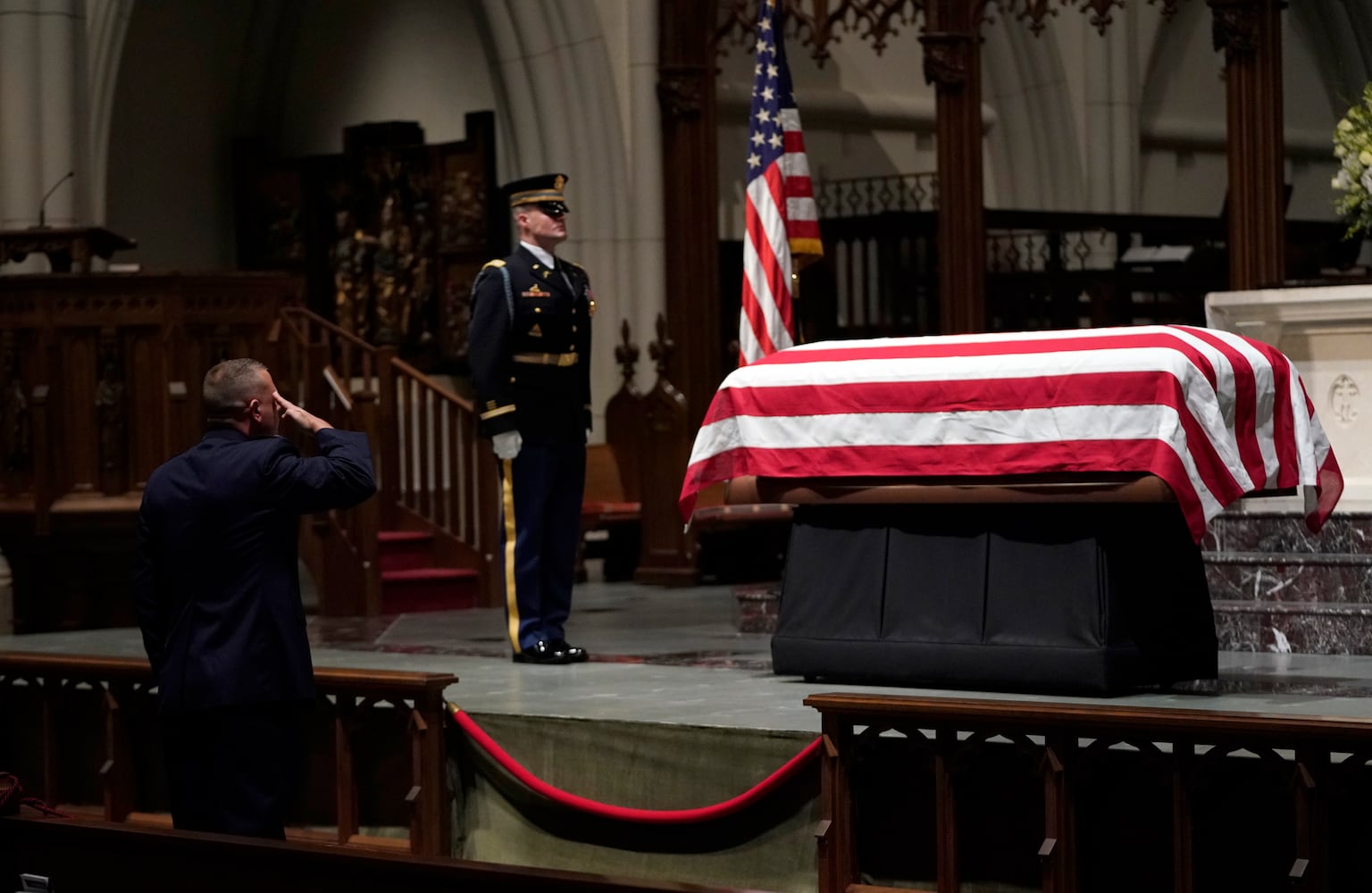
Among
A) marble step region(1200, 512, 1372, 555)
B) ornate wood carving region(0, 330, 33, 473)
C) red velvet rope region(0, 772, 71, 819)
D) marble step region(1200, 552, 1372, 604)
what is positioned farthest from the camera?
ornate wood carving region(0, 330, 33, 473)

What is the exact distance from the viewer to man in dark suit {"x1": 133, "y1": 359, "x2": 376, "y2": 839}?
4348 mm

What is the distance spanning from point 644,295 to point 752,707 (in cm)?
705

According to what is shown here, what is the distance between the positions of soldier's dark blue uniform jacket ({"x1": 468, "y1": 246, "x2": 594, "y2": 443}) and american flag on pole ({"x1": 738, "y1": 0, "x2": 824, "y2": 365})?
86.4 inches

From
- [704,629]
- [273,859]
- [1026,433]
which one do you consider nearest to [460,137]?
[704,629]

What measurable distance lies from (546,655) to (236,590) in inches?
98.2

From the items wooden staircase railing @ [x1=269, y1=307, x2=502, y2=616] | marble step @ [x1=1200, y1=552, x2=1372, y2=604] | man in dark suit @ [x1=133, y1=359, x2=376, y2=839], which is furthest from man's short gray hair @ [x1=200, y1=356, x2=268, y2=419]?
wooden staircase railing @ [x1=269, y1=307, x2=502, y2=616]

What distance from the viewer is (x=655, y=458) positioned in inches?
453

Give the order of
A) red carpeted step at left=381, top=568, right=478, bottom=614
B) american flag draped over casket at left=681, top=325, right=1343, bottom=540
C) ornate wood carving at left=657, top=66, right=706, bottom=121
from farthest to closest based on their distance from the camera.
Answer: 1. ornate wood carving at left=657, top=66, right=706, bottom=121
2. red carpeted step at left=381, top=568, right=478, bottom=614
3. american flag draped over casket at left=681, top=325, right=1343, bottom=540

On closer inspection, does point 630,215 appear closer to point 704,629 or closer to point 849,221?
point 849,221

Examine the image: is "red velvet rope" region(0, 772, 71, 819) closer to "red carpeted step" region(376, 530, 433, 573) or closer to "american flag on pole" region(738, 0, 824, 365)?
"american flag on pole" region(738, 0, 824, 365)

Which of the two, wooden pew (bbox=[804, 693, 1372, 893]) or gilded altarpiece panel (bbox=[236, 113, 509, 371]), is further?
gilded altarpiece panel (bbox=[236, 113, 509, 371])

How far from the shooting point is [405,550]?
10000 mm

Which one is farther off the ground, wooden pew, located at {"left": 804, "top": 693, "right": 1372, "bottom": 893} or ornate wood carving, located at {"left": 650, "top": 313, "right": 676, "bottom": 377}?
ornate wood carving, located at {"left": 650, "top": 313, "right": 676, "bottom": 377}

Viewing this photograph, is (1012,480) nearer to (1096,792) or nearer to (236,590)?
(1096,792)
